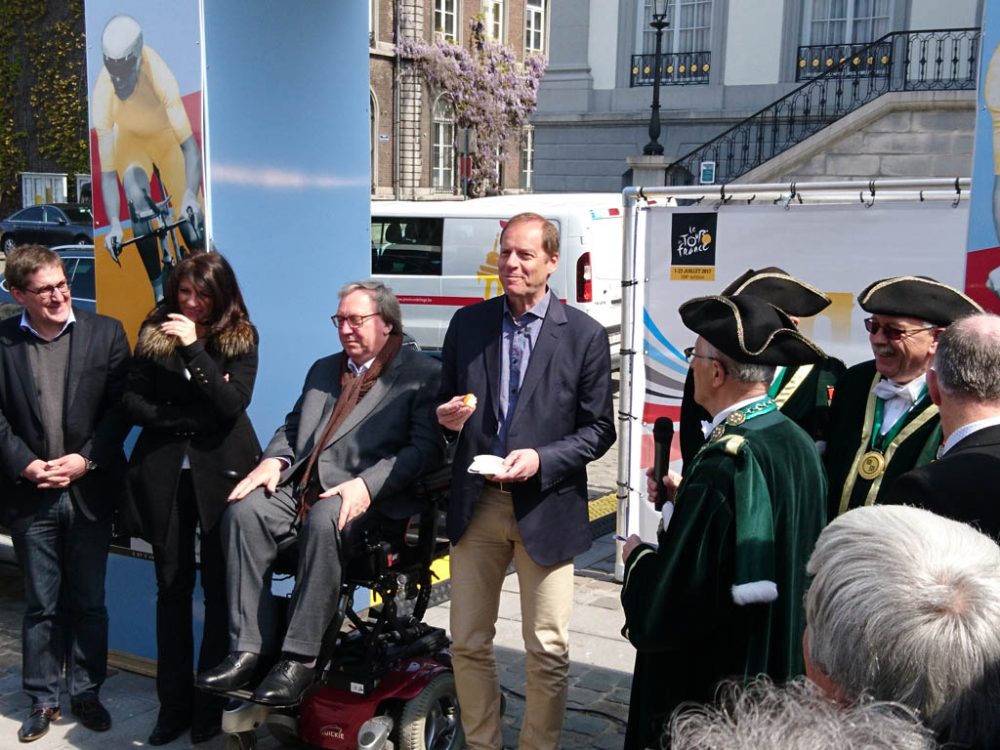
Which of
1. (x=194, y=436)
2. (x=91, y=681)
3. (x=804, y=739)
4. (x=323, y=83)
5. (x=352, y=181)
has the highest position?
(x=323, y=83)

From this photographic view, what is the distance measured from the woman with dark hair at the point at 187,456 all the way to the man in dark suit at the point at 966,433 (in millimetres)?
2683

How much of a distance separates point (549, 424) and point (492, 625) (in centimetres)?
76

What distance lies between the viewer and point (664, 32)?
68.2 ft

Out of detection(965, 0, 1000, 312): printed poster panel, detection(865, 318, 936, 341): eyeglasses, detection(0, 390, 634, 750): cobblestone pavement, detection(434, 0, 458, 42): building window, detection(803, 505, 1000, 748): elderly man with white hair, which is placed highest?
detection(434, 0, 458, 42): building window

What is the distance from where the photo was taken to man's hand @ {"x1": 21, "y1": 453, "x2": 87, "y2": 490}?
4.23 meters

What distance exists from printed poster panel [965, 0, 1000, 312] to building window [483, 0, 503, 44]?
3620 centimetres

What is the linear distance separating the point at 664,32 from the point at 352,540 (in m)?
18.9

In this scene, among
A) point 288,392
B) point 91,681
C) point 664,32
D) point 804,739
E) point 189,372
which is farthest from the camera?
point 664,32

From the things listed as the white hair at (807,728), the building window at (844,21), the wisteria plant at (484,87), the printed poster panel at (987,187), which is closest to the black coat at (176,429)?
the printed poster panel at (987,187)

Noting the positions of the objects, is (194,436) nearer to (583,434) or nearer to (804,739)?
(583,434)

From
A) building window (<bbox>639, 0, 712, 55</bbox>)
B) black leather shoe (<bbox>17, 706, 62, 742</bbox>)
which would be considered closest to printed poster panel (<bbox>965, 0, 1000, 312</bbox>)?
black leather shoe (<bbox>17, 706, 62, 742</bbox>)

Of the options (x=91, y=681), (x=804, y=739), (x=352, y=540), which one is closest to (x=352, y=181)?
(x=352, y=540)

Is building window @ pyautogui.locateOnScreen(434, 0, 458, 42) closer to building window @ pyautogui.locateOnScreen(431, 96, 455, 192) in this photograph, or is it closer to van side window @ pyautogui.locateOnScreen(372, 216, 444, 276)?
building window @ pyautogui.locateOnScreen(431, 96, 455, 192)

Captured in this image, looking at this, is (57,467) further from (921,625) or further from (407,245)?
(407,245)
